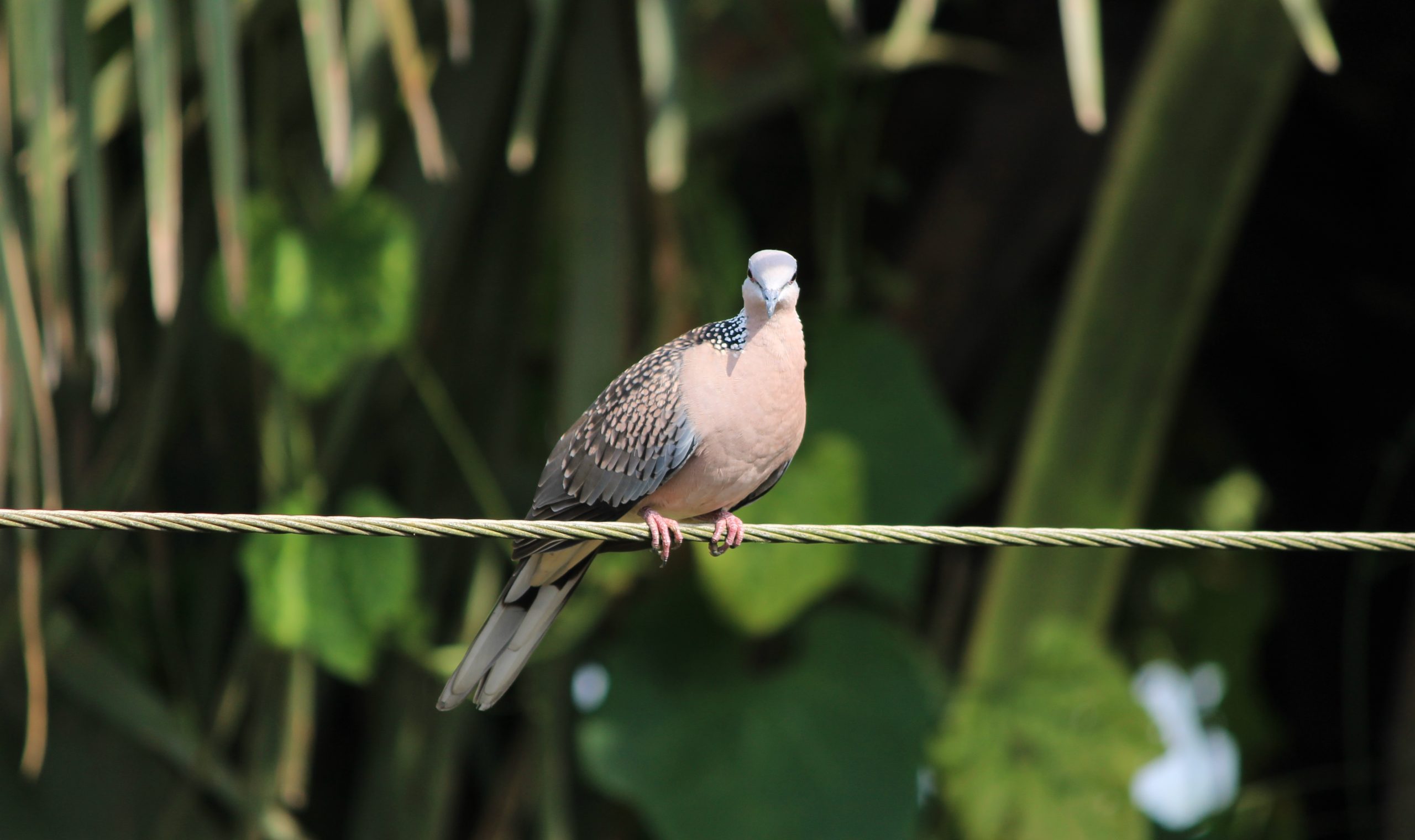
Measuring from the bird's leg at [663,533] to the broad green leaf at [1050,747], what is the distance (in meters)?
1.87

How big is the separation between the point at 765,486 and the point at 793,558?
126 cm

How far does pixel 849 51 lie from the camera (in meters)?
4.67

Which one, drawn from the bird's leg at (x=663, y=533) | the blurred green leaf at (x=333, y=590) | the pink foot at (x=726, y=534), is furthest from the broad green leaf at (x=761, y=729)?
the bird's leg at (x=663, y=533)

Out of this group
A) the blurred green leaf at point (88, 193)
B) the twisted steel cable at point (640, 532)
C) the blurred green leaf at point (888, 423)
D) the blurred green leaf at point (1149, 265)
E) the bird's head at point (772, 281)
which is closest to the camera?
the twisted steel cable at point (640, 532)

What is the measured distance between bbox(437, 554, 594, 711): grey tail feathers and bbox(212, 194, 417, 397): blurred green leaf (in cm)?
110

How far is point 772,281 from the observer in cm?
260

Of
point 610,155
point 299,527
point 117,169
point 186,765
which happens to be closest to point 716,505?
point 299,527

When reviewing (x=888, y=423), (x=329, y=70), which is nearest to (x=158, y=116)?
(x=329, y=70)

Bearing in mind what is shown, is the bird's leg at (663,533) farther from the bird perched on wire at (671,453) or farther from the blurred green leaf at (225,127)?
the blurred green leaf at (225,127)

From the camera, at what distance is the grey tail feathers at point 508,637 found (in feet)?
A: 9.36

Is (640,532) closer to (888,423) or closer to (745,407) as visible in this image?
(745,407)

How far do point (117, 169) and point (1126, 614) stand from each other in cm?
436

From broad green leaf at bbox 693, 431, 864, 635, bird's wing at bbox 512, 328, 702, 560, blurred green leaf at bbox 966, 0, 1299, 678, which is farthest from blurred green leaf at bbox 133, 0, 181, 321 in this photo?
blurred green leaf at bbox 966, 0, 1299, 678

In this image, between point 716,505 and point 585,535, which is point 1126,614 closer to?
point 716,505
